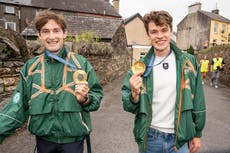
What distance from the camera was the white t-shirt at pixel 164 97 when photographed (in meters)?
2.27

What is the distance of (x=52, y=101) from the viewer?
2.16m

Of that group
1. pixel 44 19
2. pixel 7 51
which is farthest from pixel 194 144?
pixel 7 51

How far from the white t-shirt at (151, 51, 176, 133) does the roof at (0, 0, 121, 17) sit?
31.3 meters

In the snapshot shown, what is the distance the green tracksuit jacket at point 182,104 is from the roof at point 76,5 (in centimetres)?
3131

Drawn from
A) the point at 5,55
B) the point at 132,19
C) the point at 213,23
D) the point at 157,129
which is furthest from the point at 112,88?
the point at 213,23

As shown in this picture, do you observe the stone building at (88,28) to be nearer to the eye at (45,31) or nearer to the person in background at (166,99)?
the eye at (45,31)

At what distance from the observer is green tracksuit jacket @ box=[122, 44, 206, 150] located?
222cm

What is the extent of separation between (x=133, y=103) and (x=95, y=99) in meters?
0.37

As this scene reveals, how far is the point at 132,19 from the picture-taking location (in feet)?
107

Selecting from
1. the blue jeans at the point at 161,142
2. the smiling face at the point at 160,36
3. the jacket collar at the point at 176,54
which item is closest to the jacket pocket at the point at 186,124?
the blue jeans at the point at 161,142

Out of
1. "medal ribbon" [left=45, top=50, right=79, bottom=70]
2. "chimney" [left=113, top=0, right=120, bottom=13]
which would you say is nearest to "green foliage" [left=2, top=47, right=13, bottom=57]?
"medal ribbon" [left=45, top=50, right=79, bottom=70]

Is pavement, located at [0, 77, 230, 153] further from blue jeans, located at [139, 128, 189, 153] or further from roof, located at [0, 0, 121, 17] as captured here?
roof, located at [0, 0, 121, 17]

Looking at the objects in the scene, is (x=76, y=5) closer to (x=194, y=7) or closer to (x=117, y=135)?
(x=194, y=7)

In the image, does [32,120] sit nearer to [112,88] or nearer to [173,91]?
[173,91]
